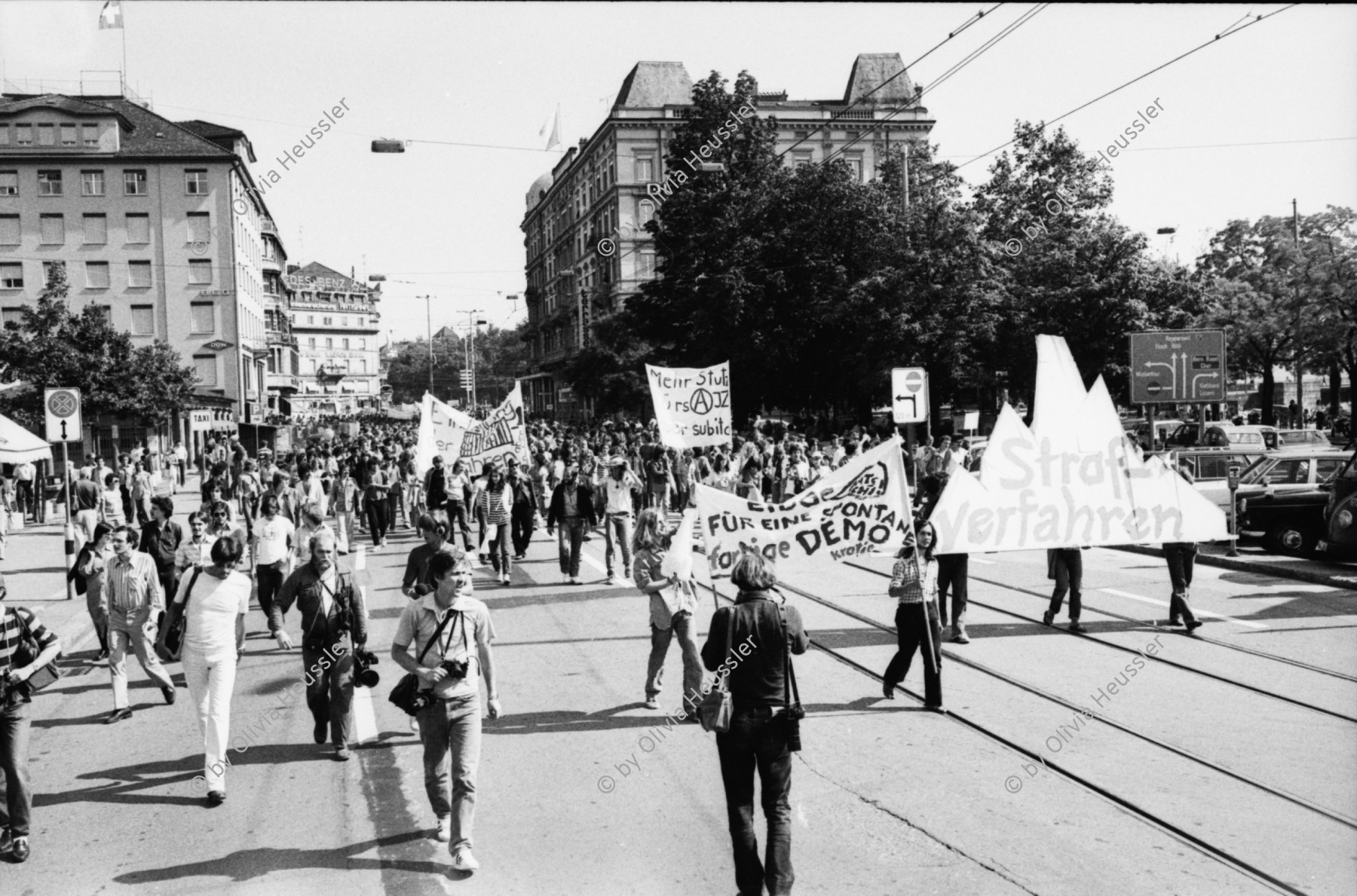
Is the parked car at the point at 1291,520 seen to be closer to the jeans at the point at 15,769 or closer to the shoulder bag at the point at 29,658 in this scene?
the shoulder bag at the point at 29,658

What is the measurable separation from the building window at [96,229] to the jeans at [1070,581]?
180 feet

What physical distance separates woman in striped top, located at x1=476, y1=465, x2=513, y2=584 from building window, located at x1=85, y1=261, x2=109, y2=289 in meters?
47.1

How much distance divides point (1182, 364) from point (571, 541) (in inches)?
526

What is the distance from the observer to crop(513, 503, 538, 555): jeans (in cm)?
1770

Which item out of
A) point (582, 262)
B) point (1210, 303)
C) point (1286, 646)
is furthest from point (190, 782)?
point (582, 262)

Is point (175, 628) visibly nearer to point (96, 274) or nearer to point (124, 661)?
point (124, 661)

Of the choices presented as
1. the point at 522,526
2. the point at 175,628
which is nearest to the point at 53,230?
the point at 522,526

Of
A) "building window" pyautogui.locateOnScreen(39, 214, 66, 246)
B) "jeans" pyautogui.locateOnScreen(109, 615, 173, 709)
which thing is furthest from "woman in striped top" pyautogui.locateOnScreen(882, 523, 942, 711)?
"building window" pyautogui.locateOnScreen(39, 214, 66, 246)

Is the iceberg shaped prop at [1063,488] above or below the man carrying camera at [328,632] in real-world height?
above

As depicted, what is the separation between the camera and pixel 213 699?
271 inches

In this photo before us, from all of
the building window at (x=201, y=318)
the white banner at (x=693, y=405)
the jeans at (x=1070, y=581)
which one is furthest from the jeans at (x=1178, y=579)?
the building window at (x=201, y=318)

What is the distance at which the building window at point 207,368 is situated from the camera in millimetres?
56688

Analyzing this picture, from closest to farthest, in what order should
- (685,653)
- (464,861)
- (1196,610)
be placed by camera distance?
(464,861) → (685,653) → (1196,610)

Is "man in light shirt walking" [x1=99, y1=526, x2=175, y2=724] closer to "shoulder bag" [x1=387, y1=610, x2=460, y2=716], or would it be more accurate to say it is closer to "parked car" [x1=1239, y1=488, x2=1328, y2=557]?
"shoulder bag" [x1=387, y1=610, x2=460, y2=716]
